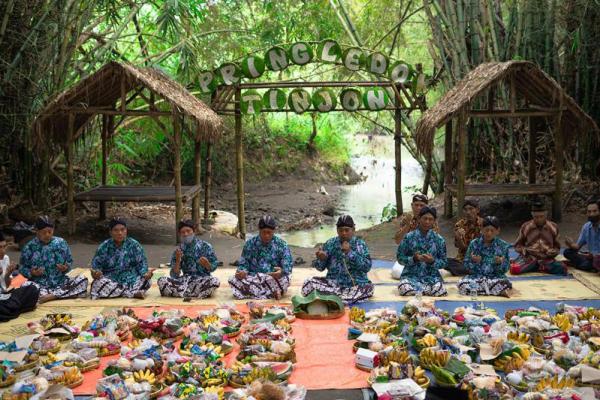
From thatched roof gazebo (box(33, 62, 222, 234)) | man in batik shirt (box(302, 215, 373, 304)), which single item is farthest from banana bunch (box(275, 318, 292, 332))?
thatched roof gazebo (box(33, 62, 222, 234))

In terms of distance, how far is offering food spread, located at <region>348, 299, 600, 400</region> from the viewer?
169 inches

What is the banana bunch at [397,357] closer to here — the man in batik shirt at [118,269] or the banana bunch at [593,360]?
the banana bunch at [593,360]

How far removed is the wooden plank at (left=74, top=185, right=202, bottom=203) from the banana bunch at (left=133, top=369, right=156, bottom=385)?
5.28 m

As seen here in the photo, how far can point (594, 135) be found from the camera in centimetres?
1032

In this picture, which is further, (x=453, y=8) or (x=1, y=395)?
(x=453, y=8)

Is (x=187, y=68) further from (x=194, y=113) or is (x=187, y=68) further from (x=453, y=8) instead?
(x=453, y=8)

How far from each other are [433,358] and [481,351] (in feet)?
1.43

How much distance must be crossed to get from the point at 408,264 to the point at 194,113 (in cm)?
399

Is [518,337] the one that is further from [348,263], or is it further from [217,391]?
[217,391]

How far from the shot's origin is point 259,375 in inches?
178

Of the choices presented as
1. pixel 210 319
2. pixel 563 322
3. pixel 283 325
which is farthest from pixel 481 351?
pixel 210 319

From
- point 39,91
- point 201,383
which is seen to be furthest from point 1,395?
point 39,91

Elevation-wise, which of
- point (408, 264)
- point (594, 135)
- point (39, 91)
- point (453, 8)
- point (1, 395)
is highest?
point (453, 8)

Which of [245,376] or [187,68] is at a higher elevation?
[187,68]
